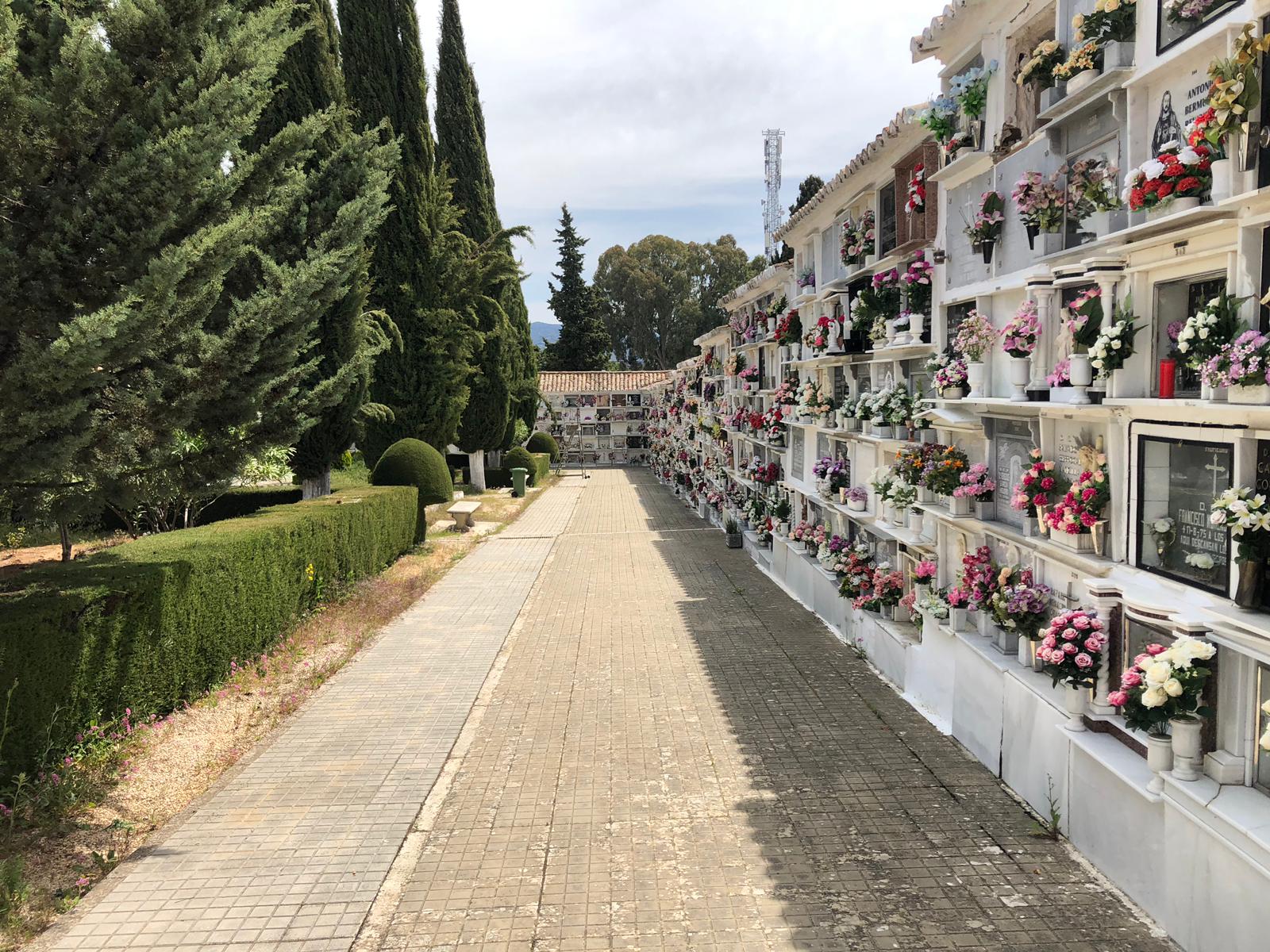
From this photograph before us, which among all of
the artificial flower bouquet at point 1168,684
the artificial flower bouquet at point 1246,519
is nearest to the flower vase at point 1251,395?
the artificial flower bouquet at point 1246,519

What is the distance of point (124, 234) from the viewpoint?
7223 millimetres

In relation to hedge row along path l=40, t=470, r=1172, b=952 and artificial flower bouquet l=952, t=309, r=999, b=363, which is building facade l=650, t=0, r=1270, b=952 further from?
hedge row along path l=40, t=470, r=1172, b=952

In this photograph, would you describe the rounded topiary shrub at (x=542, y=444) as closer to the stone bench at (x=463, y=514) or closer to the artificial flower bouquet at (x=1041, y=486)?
the stone bench at (x=463, y=514)

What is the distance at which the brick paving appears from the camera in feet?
19.3

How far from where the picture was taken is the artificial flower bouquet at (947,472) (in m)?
9.55

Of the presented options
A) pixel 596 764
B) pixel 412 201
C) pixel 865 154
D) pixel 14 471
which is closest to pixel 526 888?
pixel 596 764

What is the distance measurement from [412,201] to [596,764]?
63.9 feet

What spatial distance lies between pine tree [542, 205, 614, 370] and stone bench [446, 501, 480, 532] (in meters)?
37.6

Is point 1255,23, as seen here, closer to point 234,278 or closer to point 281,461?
point 234,278

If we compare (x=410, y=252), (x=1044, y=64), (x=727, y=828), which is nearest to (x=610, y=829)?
(x=727, y=828)

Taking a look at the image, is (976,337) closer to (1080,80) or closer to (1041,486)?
(1041,486)

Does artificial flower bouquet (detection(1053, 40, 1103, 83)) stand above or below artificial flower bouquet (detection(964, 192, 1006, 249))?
above

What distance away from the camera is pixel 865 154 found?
12.4 m

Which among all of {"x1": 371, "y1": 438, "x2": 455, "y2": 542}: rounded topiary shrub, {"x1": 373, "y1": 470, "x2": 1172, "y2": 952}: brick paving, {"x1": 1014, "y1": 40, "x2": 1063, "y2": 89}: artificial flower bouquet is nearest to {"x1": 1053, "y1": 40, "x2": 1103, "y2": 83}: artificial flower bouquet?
{"x1": 1014, "y1": 40, "x2": 1063, "y2": 89}: artificial flower bouquet
